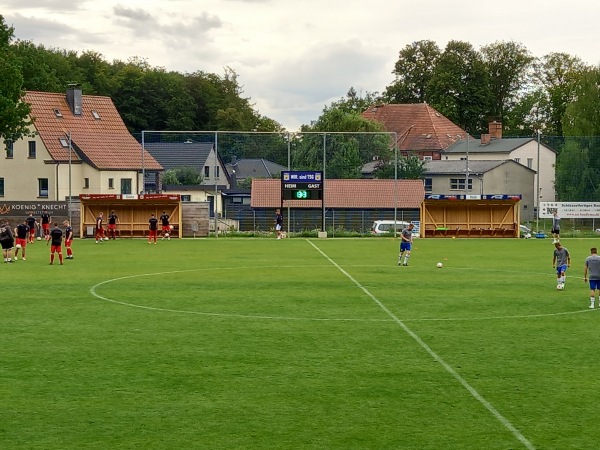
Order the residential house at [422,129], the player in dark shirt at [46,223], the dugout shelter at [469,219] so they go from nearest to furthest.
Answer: the player in dark shirt at [46,223] < the dugout shelter at [469,219] < the residential house at [422,129]

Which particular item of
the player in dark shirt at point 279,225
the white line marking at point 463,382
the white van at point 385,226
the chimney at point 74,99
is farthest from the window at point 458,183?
the white line marking at point 463,382

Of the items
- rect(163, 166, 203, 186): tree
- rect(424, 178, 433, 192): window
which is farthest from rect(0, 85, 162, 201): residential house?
rect(424, 178, 433, 192): window

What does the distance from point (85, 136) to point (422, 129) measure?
46.0 metres

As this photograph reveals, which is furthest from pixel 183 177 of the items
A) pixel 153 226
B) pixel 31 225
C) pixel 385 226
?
pixel 153 226

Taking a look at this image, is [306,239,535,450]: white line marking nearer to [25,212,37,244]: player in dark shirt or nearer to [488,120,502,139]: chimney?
[25,212,37,244]: player in dark shirt

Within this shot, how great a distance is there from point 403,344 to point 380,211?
51.7m

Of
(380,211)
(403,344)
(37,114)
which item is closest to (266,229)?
(380,211)

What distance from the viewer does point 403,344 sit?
1984cm

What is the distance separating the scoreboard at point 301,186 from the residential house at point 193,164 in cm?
1010

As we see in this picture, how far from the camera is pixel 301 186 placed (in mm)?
60969

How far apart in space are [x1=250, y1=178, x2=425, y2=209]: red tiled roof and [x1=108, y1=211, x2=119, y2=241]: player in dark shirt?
1270 centimetres

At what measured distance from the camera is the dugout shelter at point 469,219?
2511 inches

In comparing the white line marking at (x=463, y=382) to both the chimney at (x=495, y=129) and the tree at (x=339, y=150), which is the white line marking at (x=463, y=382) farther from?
the chimney at (x=495, y=129)

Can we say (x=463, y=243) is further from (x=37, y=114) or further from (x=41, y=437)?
(x=41, y=437)
